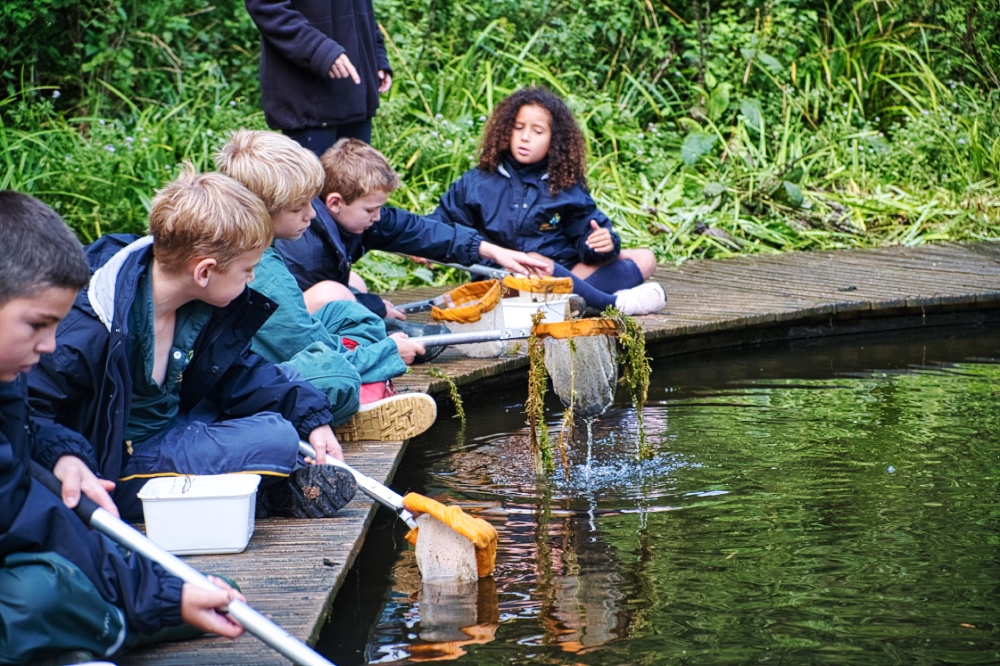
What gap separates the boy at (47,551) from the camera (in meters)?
2.18

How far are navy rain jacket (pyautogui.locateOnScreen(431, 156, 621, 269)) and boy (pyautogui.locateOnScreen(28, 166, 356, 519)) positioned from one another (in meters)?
2.75

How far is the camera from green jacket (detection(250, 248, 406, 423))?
3852 millimetres

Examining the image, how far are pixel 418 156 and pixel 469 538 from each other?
17.1 feet

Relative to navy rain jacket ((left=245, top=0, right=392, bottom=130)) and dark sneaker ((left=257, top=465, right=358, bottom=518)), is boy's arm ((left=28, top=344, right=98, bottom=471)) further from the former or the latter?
navy rain jacket ((left=245, top=0, right=392, bottom=130))

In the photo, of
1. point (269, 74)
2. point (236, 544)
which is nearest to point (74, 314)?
point (236, 544)

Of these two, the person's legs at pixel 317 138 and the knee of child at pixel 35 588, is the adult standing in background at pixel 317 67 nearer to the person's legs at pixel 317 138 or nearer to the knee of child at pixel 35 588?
the person's legs at pixel 317 138

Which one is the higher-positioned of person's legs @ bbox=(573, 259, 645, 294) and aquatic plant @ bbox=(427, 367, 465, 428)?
person's legs @ bbox=(573, 259, 645, 294)

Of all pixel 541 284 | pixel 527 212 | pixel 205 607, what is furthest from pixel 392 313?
pixel 205 607

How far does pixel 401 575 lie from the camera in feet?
11.1

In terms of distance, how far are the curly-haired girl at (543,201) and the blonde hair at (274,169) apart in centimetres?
230

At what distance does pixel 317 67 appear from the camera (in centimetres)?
527

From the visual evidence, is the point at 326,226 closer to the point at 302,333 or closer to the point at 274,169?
the point at 302,333

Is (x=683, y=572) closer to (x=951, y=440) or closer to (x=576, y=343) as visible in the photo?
(x=576, y=343)

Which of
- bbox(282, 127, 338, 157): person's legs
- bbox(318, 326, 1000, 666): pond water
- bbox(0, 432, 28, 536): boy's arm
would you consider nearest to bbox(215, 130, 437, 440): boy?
bbox(318, 326, 1000, 666): pond water
